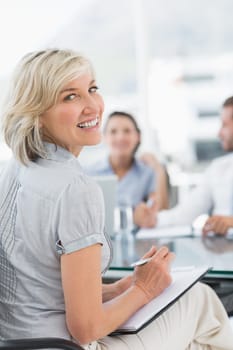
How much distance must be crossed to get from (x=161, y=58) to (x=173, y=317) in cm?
420

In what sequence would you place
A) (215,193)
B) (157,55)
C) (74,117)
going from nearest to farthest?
1. (74,117)
2. (215,193)
3. (157,55)

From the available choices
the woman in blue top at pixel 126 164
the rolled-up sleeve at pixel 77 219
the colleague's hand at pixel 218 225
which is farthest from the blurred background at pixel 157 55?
the rolled-up sleeve at pixel 77 219

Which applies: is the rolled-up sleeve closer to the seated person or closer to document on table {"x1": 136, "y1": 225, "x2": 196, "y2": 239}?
document on table {"x1": 136, "y1": 225, "x2": 196, "y2": 239}

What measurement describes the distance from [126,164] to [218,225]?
3.26 feet

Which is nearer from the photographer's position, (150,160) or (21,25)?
(150,160)

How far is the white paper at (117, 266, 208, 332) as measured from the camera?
1309 millimetres

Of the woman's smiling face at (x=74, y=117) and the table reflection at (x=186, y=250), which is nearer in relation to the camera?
the woman's smiling face at (x=74, y=117)

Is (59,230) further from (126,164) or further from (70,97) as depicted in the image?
(126,164)

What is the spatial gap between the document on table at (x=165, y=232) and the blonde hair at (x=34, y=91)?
3.29 feet

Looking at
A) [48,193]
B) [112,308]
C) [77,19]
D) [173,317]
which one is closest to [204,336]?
[173,317]

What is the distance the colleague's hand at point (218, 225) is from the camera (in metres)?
2.20

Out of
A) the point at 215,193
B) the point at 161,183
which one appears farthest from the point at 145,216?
the point at 161,183

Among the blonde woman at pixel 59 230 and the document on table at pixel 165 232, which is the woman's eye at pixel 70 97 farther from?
the document on table at pixel 165 232

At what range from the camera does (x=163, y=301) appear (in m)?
1.37
